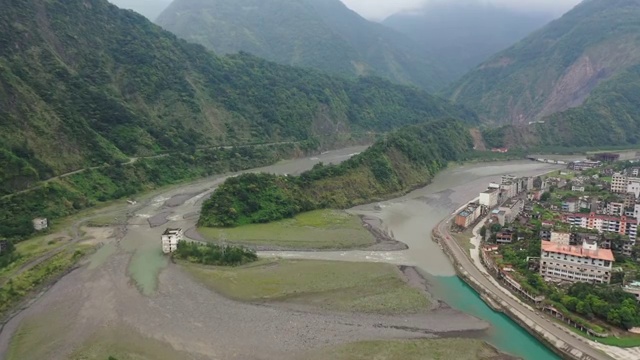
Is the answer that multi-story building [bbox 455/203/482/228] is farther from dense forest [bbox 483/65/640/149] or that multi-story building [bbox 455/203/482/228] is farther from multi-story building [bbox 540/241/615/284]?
dense forest [bbox 483/65/640/149]

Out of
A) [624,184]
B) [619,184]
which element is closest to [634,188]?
[624,184]

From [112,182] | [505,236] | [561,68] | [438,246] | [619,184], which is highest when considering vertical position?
[561,68]

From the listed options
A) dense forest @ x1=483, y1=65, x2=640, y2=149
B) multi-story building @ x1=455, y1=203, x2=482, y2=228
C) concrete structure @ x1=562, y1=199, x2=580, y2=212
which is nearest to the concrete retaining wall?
multi-story building @ x1=455, y1=203, x2=482, y2=228

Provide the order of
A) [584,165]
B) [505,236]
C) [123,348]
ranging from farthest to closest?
[584,165], [505,236], [123,348]

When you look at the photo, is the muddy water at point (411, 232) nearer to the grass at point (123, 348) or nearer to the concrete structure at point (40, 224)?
the grass at point (123, 348)

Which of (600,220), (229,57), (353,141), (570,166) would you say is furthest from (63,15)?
(570,166)

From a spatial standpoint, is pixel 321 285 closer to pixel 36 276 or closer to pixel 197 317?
pixel 197 317
